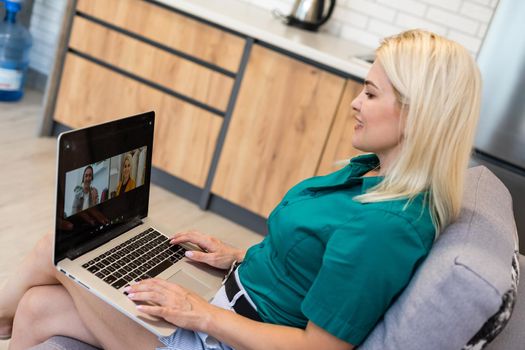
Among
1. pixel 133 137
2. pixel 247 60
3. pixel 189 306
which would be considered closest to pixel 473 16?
pixel 247 60

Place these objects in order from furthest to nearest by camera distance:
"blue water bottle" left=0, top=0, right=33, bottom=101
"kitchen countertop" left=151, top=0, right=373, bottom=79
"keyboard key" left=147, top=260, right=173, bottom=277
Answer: "blue water bottle" left=0, top=0, right=33, bottom=101 → "kitchen countertop" left=151, top=0, right=373, bottom=79 → "keyboard key" left=147, top=260, right=173, bottom=277

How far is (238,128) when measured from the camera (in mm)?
2818

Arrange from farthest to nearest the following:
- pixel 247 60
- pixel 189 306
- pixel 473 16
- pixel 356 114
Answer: pixel 473 16
pixel 247 60
pixel 356 114
pixel 189 306

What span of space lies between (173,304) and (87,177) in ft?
1.01

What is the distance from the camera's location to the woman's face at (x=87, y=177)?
1.23m

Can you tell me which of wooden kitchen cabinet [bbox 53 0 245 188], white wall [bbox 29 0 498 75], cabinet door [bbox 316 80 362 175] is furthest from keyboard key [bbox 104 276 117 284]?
white wall [bbox 29 0 498 75]

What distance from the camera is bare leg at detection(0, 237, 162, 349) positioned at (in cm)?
125

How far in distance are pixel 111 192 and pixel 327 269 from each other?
0.52m

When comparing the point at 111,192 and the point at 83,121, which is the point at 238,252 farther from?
the point at 83,121

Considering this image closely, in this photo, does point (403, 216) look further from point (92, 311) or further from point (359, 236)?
point (92, 311)

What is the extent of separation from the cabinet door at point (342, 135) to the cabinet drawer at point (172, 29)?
1.66 ft

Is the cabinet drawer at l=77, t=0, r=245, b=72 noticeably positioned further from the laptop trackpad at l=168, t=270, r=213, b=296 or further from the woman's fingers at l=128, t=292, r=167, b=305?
the woman's fingers at l=128, t=292, r=167, b=305

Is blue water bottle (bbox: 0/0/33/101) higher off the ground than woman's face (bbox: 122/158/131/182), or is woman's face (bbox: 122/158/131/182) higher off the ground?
woman's face (bbox: 122/158/131/182)

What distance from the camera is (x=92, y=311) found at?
131 centimetres
